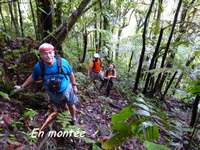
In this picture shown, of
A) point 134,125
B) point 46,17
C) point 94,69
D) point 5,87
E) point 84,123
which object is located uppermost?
point 46,17

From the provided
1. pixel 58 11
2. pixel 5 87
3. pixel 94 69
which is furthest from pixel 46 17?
pixel 94 69

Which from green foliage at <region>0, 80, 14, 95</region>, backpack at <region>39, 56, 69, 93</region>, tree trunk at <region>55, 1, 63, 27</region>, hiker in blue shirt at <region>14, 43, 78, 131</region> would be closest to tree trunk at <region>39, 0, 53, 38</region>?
tree trunk at <region>55, 1, 63, 27</region>

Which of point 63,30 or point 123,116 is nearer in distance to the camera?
point 123,116

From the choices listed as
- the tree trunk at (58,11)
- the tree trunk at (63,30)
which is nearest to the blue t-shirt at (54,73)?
the tree trunk at (63,30)

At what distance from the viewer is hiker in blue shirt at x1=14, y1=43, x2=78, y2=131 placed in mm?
4452

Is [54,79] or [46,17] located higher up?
[46,17]

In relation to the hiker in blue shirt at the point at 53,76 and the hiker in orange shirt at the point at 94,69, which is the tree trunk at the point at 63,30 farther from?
the hiker in orange shirt at the point at 94,69

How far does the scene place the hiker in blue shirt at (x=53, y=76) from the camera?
14.6 feet

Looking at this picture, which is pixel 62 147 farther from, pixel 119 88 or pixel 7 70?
pixel 119 88

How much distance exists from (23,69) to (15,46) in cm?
118

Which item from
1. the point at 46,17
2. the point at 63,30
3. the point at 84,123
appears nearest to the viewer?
the point at 84,123

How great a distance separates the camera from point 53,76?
458cm

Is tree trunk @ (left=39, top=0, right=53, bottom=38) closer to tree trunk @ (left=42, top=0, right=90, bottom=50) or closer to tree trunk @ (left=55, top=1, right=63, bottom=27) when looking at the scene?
tree trunk @ (left=42, top=0, right=90, bottom=50)

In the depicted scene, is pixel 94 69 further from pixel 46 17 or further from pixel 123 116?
pixel 123 116
